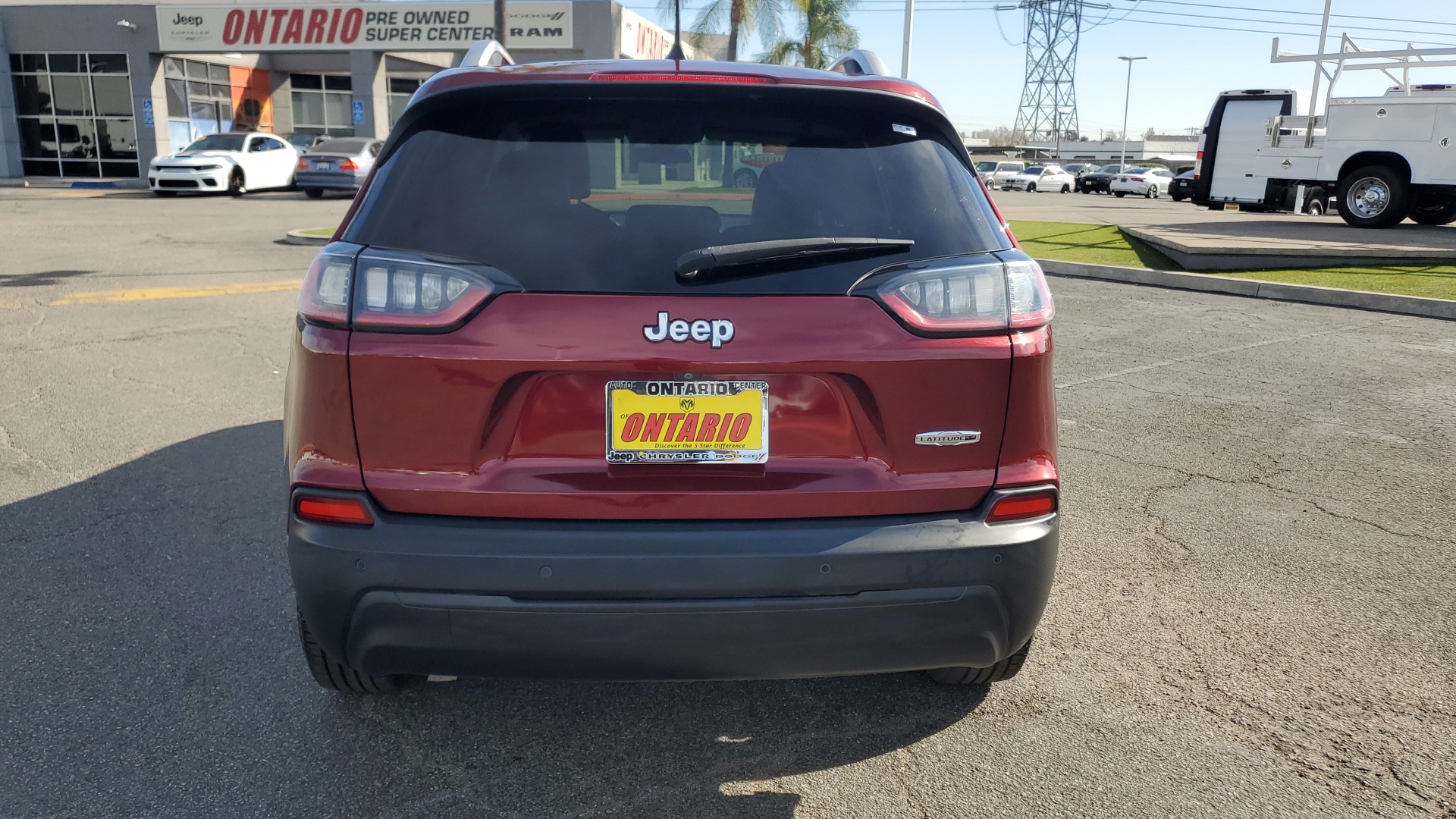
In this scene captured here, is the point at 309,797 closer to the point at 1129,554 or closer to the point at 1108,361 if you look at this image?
the point at 1129,554

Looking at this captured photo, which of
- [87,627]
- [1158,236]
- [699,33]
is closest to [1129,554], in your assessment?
[87,627]

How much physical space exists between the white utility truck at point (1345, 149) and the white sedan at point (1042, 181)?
3158cm

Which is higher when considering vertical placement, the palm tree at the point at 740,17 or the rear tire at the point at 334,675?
the palm tree at the point at 740,17

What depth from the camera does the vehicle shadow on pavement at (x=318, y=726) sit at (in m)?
2.52

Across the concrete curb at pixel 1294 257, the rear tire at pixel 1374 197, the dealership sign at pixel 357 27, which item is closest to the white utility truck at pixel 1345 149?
the rear tire at pixel 1374 197

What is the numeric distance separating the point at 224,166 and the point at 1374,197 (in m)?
24.3

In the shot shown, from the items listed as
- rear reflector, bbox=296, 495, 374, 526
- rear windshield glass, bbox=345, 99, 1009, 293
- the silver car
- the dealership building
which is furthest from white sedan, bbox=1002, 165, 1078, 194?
rear reflector, bbox=296, 495, 374, 526

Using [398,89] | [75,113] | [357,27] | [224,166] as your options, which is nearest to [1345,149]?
[224,166]

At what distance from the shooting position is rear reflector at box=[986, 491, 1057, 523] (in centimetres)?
239

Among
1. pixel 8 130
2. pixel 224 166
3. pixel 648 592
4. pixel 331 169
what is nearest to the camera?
pixel 648 592

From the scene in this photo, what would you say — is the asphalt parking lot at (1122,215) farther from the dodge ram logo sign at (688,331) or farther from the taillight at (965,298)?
the dodge ram logo sign at (688,331)

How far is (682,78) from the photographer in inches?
96.3

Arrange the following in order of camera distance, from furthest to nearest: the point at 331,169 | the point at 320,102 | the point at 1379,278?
1. the point at 320,102
2. the point at 331,169
3. the point at 1379,278

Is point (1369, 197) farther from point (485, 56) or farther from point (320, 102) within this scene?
point (320, 102)
